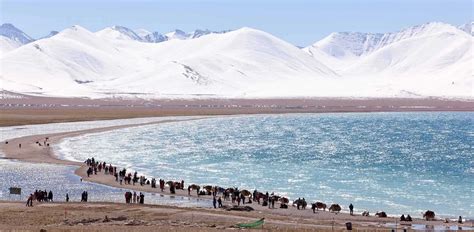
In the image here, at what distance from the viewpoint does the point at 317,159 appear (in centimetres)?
9400

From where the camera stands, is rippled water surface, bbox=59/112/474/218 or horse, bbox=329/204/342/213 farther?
rippled water surface, bbox=59/112/474/218

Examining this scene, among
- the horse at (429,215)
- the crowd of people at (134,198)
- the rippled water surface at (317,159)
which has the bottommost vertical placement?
the horse at (429,215)

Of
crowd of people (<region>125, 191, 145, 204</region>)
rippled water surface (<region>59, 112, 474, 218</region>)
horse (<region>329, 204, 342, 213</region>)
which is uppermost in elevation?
rippled water surface (<region>59, 112, 474, 218</region>)

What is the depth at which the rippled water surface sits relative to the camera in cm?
6372

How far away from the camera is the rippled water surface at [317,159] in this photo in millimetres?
63719

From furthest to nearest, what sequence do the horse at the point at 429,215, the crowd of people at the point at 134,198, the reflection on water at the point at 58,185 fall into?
1. the reflection on water at the point at 58,185
2. the crowd of people at the point at 134,198
3. the horse at the point at 429,215

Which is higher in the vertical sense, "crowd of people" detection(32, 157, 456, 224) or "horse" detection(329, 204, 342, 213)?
"crowd of people" detection(32, 157, 456, 224)

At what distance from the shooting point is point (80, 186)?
63.8 m

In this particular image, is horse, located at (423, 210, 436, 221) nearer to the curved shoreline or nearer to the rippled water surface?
the curved shoreline

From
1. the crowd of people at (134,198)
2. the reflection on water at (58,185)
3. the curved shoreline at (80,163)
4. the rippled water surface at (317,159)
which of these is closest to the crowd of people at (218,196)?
the crowd of people at (134,198)

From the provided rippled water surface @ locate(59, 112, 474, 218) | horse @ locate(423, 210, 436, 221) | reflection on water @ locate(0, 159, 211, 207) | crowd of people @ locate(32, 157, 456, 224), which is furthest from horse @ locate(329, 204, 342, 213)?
reflection on water @ locate(0, 159, 211, 207)

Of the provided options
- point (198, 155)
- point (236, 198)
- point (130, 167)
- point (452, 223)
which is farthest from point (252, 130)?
point (452, 223)

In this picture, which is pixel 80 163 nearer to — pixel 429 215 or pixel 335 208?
pixel 335 208

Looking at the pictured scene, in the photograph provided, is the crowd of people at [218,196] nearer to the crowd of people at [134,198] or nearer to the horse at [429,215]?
the crowd of people at [134,198]
